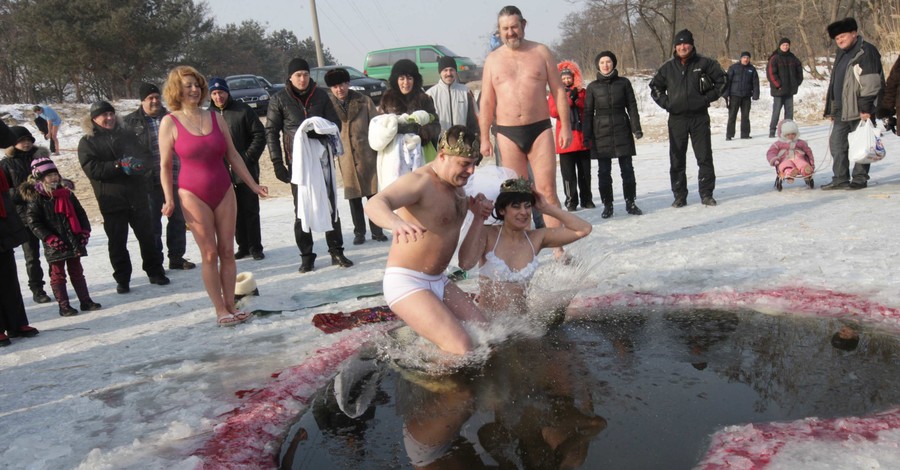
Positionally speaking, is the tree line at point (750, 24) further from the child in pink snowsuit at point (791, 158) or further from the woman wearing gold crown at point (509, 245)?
the woman wearing gold crown at point (509, 245)

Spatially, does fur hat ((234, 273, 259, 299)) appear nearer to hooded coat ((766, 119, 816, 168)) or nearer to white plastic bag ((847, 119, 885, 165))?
hooded coat ((766, 119, 816, 168))

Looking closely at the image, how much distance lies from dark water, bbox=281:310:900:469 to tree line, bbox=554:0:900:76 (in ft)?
46.2

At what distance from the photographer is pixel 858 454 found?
2.78m

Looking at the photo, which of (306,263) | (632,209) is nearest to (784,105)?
(632,209)

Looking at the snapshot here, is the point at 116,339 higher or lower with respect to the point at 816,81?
lower

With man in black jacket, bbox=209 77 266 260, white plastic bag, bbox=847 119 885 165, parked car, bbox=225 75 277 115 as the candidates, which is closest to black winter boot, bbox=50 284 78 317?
man in black jacket, bbox=209 77 266 260

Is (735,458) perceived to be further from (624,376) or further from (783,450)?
(624,376)

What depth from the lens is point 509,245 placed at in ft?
15.6

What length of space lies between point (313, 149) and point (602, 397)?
14.0 feet

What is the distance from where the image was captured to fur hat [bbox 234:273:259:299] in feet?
20.1

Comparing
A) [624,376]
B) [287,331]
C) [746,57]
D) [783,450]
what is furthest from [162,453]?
[746,57]

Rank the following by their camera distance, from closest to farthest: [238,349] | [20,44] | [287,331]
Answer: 1. [238,349]
2. [287,331]
3. [20,44]

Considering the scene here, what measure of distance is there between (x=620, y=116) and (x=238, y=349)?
5602 mm

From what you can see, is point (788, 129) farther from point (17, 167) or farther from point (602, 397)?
point (17, 167)
